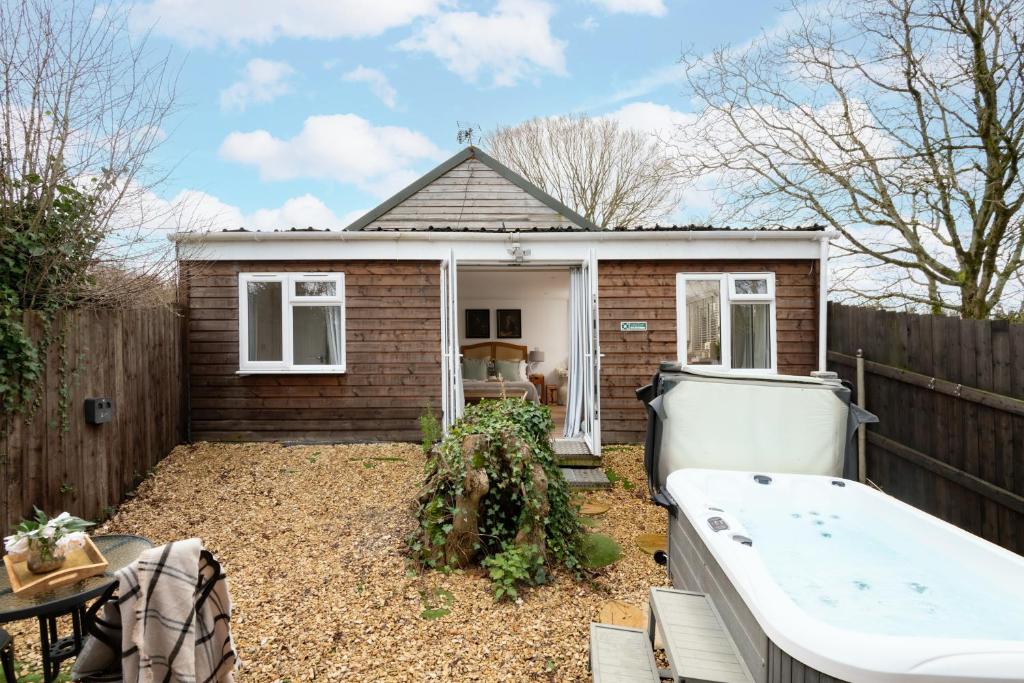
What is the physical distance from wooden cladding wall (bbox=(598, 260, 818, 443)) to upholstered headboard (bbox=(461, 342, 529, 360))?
14.2 feet

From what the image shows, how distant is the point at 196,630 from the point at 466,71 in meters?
13.3

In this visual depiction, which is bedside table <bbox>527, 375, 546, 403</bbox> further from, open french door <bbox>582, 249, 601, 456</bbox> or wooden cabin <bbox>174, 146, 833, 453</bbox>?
open french door <bbox>582, 249, 601, 456</bbox>

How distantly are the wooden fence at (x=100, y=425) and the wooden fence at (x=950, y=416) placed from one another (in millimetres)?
6831

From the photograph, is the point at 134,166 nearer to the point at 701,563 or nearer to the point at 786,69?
the point at 701,563

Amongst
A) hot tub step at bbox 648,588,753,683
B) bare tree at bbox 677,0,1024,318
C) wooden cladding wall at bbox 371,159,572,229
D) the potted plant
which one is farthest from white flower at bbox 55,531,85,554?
bare tree at bbox 677,0,1024,318

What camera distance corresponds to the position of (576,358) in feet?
22.7

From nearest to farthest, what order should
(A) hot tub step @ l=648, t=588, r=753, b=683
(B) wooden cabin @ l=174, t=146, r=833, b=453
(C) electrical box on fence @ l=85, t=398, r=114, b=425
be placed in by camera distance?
1. (A) hot tub step @ l=648, t=588, r=753, b=683
2. (C) electrical box on fence @ l=85, t=398, r=114, b=425
3. (B) wooden cabin @ l=174, t=146, r=833, b=453

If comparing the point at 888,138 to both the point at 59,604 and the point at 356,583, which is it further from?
the point at 59,604

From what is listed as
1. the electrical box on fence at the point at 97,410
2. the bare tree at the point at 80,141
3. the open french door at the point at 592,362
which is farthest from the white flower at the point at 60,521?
the open french door at the point at 592,362

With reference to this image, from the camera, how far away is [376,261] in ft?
23.3

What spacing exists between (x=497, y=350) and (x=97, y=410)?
24.7ft

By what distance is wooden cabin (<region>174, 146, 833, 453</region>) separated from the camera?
7004mm

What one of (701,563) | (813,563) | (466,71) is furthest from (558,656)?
(466,71)

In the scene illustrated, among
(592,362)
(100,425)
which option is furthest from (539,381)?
(100,425)
